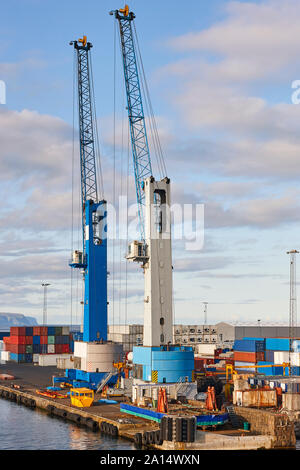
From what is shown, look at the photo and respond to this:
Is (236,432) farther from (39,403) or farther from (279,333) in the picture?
(279,333)

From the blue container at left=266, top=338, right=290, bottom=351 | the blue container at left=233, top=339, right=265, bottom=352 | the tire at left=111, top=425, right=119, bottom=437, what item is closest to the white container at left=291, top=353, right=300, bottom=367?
the blue container at left=266, top=338, right=290, bottom=351

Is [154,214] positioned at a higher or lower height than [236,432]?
higher

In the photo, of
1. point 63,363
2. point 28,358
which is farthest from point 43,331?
point 63,363

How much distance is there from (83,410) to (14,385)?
94.8 feet

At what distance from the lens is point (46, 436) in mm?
60594

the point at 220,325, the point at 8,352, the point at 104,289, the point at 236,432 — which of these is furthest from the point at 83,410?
the point at 220,325

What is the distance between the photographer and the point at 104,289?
99.4 metres

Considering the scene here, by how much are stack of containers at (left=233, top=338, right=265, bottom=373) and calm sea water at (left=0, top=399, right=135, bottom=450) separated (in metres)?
45.8

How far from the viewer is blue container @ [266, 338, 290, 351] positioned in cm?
10512

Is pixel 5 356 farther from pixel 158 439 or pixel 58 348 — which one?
pixel 158 439

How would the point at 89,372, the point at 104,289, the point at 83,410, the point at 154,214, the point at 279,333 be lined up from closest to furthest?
the point at 83,410 → the point at 154,214 → the point at 89,372 → the point at 104,289 → the point at 279,333

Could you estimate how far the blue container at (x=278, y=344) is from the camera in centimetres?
10512

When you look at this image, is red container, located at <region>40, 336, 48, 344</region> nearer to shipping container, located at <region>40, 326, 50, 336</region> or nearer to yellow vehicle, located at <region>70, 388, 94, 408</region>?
shipping container, located at <region>40, 326, 50, 336</region>

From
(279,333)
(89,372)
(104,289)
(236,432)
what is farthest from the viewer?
(279,333)
